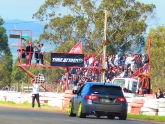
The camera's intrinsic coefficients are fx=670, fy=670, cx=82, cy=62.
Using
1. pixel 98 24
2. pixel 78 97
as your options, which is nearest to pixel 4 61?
pixel 98 24

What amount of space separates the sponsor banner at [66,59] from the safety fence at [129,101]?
6393 mm

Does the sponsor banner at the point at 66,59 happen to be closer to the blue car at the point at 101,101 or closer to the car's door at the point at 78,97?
the car's door at the point at 78,97

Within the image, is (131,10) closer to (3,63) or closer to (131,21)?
(131,21)

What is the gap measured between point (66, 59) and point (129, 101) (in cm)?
1956

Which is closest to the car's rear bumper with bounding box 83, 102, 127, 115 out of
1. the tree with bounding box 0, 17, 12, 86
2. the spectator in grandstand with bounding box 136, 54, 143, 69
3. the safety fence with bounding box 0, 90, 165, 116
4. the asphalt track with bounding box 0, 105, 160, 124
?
the asphalt track with bounding box 0, 105, 160, 124

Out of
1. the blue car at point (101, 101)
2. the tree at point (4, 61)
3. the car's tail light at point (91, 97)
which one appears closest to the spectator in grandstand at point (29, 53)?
the blue car at point (101, 101)

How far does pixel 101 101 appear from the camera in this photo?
25781 mm

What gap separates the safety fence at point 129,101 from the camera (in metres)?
31.2

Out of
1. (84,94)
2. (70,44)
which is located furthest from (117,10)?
(84,94)

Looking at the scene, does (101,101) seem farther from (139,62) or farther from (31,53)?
(139,62)

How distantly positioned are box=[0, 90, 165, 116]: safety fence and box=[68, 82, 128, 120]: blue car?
5198 mm

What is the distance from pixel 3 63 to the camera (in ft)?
281

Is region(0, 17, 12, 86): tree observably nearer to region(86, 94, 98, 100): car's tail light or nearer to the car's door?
the car's door

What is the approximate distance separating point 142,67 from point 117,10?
69.7ft
